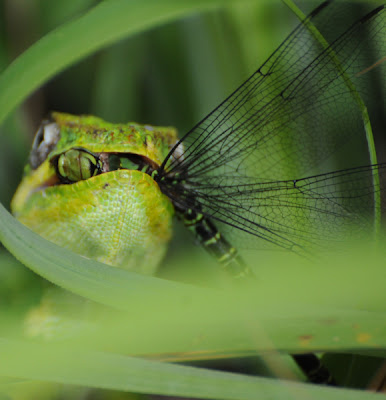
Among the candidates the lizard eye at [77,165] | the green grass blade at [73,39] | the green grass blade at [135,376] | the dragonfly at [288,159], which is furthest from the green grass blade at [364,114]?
the lizard eye at [77,165]

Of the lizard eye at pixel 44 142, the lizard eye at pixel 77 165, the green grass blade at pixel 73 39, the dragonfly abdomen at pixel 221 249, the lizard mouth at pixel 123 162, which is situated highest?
the green grass blade at pixel 73 39

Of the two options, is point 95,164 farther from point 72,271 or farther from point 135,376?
point 135,376

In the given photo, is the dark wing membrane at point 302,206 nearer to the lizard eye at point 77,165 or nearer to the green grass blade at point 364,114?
the green grass blade at point 364,114

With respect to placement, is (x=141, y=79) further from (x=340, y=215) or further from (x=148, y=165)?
(x=340, y=215)

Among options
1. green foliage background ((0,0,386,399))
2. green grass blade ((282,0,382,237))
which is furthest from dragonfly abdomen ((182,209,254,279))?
green grass blade ((282,0,382,237))

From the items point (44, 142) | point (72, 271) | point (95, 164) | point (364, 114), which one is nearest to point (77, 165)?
point (95, 164)

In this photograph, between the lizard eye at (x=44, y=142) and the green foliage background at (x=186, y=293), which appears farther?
the lizard eye at (x=44, y=142)
